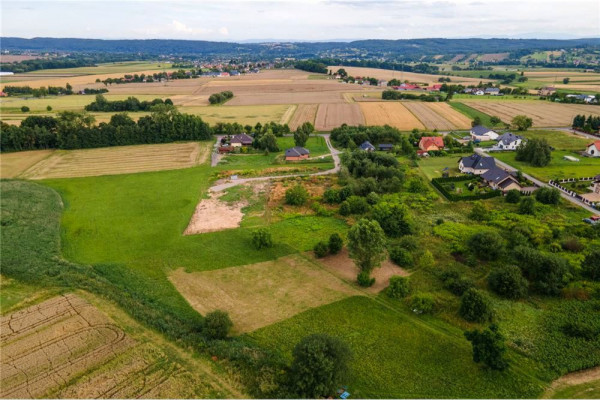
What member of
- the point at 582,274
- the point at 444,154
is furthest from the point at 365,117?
the point at 582,274

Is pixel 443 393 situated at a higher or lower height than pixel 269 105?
lower

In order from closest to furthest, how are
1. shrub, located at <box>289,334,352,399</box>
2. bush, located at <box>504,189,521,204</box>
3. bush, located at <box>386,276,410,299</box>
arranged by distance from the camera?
shrub, located at <box>289,334,352,399</box> → bush, located at <box>386,276,410,299</box> → bush, located at <box>504,189,521,204</box>

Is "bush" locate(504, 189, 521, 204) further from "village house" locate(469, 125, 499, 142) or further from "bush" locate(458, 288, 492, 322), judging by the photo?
"village house" locate(469, 125, 499, 142)

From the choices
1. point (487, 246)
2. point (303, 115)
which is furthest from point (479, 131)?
point (487, 246)

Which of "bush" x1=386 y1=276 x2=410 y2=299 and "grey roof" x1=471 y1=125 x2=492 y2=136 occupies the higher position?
"grey roof" x1=471 y1=125 x2=492 y2=136

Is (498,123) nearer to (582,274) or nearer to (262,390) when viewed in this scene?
(582,274)

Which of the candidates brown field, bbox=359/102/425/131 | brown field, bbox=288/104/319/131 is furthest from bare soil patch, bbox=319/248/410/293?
brown field, bbox=359/102/425/131

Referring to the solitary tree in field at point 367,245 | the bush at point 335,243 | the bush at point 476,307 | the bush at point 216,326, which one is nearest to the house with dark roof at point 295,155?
the bush at point 335,243
